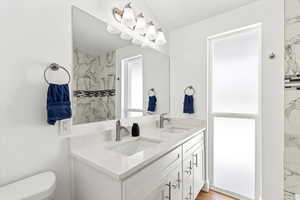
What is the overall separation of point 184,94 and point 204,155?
0.89 metres

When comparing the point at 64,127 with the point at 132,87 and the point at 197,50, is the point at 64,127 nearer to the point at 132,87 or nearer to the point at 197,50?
the point at 132,87

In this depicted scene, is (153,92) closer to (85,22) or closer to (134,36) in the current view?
(134,36)

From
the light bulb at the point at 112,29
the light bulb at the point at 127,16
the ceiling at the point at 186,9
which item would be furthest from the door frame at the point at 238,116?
the light bulb at the point at 112,29

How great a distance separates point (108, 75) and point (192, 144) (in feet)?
3.74

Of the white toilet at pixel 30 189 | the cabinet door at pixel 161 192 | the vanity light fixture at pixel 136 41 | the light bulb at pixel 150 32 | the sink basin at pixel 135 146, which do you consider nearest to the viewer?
the white toilet at pixel 30 189

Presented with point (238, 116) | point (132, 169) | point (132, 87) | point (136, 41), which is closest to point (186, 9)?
point (136, 41)

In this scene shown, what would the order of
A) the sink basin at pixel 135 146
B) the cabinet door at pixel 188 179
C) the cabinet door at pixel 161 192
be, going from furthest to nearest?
the cabinet door at pixel 188 179 < the sink basin at pixel 135 146 < the cabinet door at pixel 161 192

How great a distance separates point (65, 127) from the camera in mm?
1040

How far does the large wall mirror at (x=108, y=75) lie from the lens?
1169mm

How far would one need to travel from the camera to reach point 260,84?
1.62 meters

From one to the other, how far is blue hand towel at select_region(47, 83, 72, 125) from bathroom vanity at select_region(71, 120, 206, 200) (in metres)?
0.24

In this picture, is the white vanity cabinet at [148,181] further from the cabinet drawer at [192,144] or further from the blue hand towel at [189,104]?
the blue hand towel at [189,104]

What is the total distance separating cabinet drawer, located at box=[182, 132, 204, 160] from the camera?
4.69ft

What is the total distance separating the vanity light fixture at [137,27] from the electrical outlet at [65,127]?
2.96 ft
